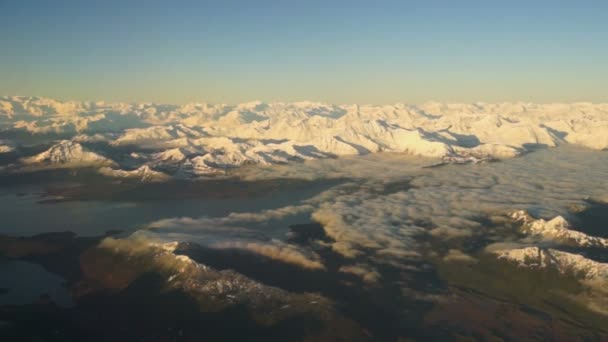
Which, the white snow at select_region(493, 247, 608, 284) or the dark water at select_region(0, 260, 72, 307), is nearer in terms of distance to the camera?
the dark water at select_region(0, 260, 72, 307)

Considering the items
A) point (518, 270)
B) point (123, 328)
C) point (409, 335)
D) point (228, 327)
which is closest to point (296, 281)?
point (228, 327)

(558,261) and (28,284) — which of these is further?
(558,261)

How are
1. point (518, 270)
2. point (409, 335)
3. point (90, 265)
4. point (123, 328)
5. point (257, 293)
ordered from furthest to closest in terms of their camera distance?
point (90, 265)
point (518, 270)
point (257, 293)
point (123, 328)
point (409, 335)

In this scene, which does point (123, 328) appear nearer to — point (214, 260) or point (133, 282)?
point (133, 282)

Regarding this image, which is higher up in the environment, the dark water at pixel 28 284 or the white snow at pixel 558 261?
the white snow at pixel 558 261

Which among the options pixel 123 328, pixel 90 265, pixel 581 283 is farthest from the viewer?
pixel 90 265

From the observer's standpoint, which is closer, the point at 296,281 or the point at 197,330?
the point at 197,330

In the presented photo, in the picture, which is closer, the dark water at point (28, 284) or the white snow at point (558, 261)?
the dark water at point (28, 284)

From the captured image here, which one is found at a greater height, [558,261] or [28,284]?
[558,261]

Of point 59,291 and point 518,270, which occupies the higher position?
Result: point 518,270

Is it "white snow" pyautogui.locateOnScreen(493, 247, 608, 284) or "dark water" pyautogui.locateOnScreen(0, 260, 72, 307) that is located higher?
"white snow" pyautogui.locateOnScreen(493, 247, 608, 284)
